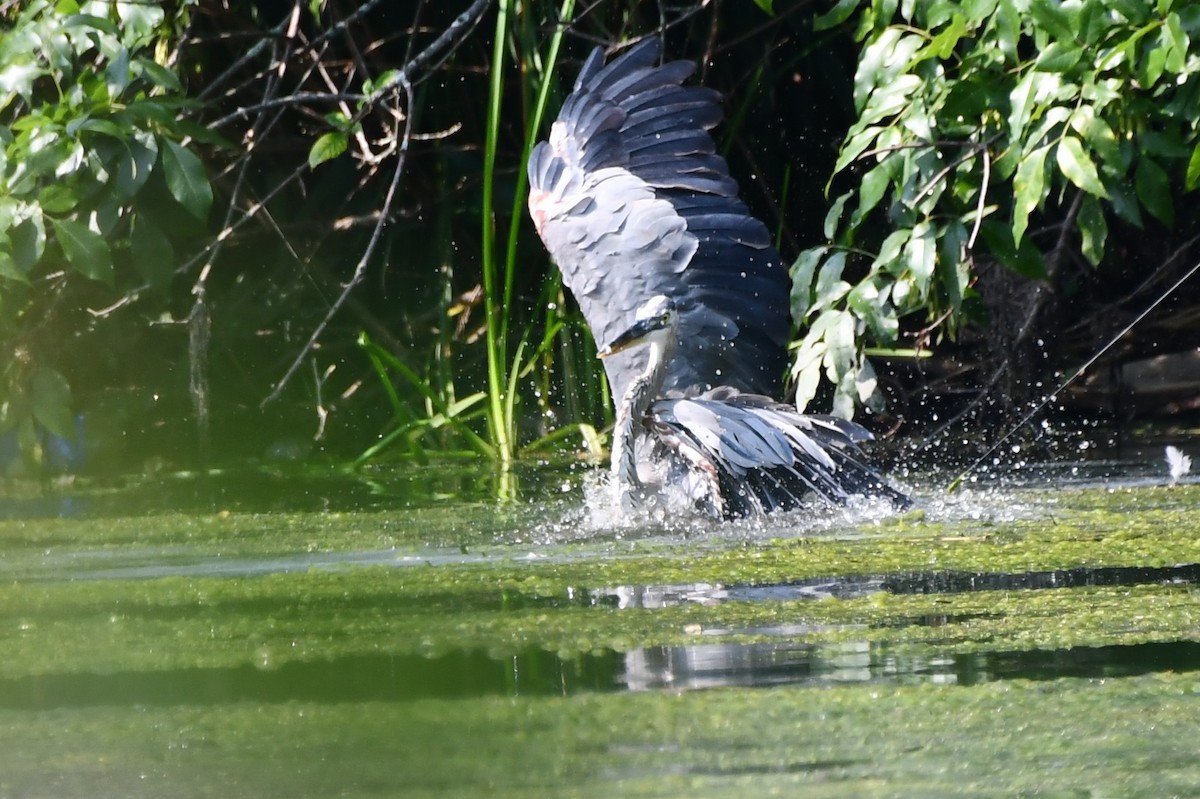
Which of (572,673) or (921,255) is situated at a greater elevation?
(921,255)

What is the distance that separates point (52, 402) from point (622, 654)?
3557 mm

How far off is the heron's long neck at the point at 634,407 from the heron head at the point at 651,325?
17mm

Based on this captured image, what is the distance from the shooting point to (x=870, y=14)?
14.9ft

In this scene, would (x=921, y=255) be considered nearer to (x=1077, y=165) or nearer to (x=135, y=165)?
(x=1077, y=165)

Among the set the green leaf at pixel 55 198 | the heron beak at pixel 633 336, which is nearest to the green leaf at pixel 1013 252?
the heron beak at pixel 633 336

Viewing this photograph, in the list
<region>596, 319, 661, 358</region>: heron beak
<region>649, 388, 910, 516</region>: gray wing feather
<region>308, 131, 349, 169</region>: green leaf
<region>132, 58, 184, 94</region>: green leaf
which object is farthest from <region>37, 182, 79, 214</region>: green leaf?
<region>649, 388, 910, 516</region>: gray wing feather

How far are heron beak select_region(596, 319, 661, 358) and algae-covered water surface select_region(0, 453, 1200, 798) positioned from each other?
520mm

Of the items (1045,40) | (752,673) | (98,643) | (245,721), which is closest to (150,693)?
(245,721)

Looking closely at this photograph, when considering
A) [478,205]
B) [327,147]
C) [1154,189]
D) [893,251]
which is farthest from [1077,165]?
[478,205]

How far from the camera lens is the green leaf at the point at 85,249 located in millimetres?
5172

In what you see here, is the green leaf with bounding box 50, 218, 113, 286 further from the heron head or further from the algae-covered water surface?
the heron head

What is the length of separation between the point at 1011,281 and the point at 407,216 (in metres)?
2.49

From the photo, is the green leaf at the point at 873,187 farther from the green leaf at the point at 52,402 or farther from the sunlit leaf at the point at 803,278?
the green leaf at the point at 52,402

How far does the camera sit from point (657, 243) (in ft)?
16.3
